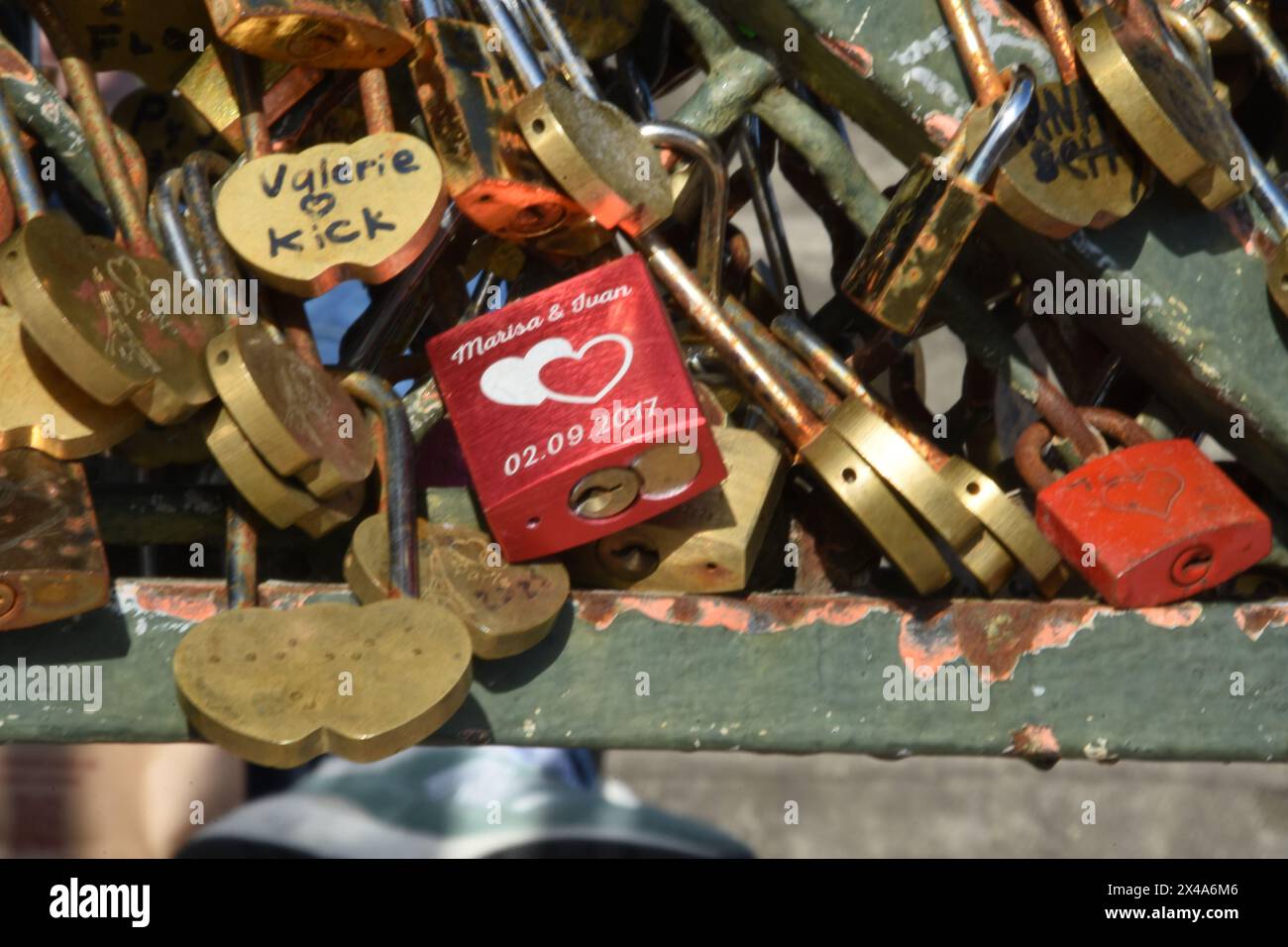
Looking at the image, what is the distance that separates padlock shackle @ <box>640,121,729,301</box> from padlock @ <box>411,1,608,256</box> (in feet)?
0.26

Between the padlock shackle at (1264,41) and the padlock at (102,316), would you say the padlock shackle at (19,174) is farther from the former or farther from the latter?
the padlock shackle at (1264,41)

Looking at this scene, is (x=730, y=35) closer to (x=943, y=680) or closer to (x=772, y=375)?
(x=772, y=375)

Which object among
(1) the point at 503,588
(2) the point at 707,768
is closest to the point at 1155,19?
(1) the point at 503,588

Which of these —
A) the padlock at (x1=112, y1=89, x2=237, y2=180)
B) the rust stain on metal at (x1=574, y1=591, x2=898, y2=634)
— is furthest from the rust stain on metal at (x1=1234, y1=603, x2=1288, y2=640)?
the padlock at (x1=112, y1=89, x2=237, y2=180)

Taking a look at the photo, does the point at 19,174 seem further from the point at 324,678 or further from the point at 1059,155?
the point at 1059,155

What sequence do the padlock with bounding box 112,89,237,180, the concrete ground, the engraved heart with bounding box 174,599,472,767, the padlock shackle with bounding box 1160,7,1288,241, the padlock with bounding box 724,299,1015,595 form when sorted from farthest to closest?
the concrete ground → the padlock with bounding box 112,89,237,180 → the padlock shackle with bounding box 1160,7,1288,241 → the padlock with bounding box 724,299,1015,595 → the engraved heart with bounding box 174,599,472,767

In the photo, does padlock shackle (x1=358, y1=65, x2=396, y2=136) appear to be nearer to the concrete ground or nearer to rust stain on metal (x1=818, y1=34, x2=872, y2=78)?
rust stain on metal (x1=818, y1=34, x2=872, y2=78)

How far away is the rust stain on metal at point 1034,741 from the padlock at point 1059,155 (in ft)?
0.98

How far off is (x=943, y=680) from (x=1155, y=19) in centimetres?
45

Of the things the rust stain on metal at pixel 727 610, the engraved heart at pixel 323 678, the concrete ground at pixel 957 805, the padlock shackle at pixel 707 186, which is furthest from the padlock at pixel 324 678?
the concrete ground at pixel 957 805

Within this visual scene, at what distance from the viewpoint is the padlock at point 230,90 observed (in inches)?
45.0

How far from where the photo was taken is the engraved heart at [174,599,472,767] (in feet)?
2.88

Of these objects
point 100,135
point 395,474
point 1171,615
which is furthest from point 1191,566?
point 100,135

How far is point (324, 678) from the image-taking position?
2.98ft
